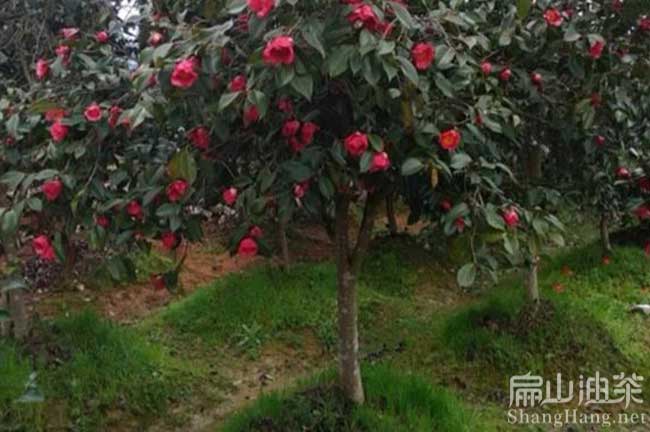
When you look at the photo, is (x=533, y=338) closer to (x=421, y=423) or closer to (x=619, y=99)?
(x=421, y=423)

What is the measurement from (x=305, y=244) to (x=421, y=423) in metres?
3.10

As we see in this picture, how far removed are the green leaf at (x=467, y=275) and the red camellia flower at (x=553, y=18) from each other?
1022 mm

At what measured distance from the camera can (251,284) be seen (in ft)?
14.2

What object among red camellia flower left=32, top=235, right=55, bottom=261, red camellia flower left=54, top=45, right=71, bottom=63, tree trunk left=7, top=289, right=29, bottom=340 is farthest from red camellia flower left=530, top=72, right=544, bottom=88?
tree trunk left=7, top=289, right=29, bottom=340

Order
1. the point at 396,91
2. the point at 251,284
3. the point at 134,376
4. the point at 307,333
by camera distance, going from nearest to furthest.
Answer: the point at 396,91 < the point at 134,376 < the point at 307,333 < the point at 251,284

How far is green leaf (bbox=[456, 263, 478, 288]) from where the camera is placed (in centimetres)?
169

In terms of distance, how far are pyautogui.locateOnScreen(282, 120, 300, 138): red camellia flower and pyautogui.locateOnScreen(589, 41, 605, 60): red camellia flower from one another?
1.01 m

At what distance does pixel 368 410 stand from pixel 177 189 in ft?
4.03

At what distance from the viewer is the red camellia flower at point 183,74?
155 cm

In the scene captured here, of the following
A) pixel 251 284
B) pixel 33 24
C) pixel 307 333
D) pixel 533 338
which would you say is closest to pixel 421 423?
pixel 533 338

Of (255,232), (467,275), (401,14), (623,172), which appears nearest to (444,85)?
(401,14)

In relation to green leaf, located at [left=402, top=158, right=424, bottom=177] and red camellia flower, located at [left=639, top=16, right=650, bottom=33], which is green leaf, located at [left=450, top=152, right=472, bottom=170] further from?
red camellia flower, located at [left=639, top=16, right=650, bottom=33]

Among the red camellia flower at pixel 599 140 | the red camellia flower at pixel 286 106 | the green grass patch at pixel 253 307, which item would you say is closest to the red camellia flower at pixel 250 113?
the red camellia flower at pixel 286 106

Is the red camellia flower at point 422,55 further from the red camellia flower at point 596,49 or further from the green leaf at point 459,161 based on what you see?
the red camellia flower at point 596,49
